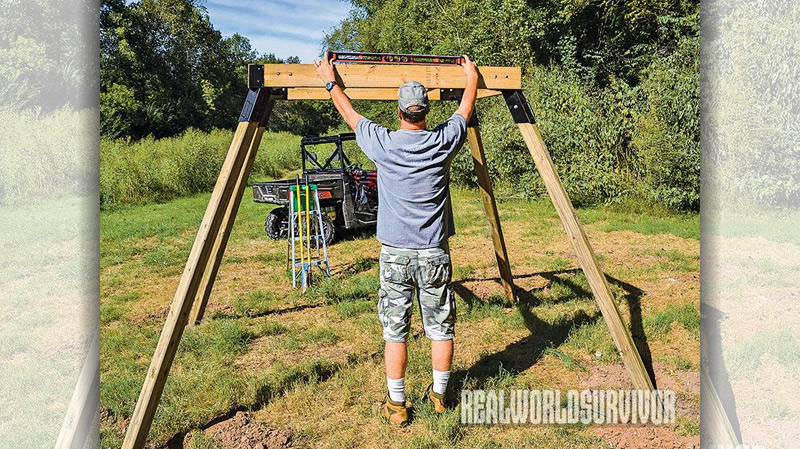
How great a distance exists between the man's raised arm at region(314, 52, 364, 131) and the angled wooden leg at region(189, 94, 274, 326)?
53 centimetres

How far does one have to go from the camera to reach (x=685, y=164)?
10.7 m

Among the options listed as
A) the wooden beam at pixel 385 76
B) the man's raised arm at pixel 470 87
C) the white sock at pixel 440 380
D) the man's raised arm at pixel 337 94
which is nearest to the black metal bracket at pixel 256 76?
the wooden beam at pixel 385 76

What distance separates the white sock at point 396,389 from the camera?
3.36m

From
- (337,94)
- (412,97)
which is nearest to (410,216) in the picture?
(412,97)

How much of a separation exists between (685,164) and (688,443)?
8.91 metres

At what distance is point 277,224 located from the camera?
10.1 m

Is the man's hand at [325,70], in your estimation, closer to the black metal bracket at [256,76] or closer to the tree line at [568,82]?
the black metal bracket at [256,76]

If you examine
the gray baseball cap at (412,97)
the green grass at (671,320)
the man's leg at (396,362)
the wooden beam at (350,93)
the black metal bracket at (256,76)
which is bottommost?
the green grass at (671,320)

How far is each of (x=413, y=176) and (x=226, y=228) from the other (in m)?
2.13

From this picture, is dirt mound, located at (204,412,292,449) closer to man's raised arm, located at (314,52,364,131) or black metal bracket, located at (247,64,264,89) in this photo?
man's raised arm, located at (314,52,364,131)

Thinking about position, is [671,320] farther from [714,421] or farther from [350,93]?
[350,93]

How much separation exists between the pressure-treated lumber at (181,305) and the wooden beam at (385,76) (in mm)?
353

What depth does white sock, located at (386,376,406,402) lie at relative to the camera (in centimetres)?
336

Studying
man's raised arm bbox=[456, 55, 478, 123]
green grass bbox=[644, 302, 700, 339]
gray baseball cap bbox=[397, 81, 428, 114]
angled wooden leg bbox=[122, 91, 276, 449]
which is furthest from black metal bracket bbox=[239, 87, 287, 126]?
green grass bbox=[644, 302, 700, 339]
